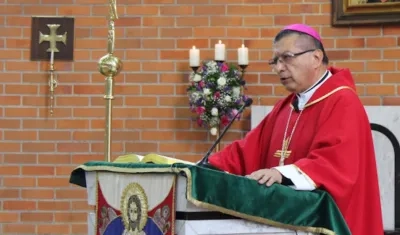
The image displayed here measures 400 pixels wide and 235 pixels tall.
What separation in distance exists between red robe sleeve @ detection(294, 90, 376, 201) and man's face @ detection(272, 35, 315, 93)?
0.59 ft

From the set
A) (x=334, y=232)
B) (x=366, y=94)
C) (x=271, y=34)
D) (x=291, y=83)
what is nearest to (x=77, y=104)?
(x=271, y=34)

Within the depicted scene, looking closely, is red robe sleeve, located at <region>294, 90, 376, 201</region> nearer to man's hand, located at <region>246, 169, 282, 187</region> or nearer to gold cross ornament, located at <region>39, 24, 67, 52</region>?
man's hand, located at <region>246, 169, 282, 187</region>

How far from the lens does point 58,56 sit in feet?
16.0

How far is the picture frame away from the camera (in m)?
4.66

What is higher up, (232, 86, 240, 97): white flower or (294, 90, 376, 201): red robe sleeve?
(232, 86, 240, 97): white flower

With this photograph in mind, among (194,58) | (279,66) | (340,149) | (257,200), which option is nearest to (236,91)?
(194,58)

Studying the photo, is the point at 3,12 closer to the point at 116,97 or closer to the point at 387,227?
the point at 116,97

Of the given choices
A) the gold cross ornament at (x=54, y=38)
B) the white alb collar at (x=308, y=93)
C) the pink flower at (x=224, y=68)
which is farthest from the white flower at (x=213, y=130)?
the white alb collar at (x=308, y=93)

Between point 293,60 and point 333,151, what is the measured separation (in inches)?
18.1

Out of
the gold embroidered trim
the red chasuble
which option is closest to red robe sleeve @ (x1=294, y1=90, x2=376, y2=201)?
the red chasuble

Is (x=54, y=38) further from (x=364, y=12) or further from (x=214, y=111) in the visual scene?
(x=364, y=12)

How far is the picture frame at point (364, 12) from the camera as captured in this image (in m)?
4.66

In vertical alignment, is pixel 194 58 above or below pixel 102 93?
above

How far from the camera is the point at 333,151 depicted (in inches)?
98.7
